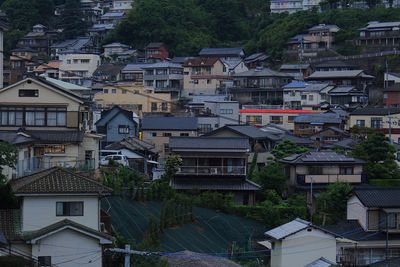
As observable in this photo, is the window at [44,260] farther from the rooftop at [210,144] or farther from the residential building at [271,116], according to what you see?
the residential building at [271,116]

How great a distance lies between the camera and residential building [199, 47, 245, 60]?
50.7m

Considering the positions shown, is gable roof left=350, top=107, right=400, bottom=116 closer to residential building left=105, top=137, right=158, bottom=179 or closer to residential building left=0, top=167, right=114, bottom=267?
residential building left=105, top=137, right=158, bottom=179

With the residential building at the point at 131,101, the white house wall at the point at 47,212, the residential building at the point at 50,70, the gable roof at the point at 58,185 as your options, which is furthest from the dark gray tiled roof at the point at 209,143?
the residential building at the point at 50,70

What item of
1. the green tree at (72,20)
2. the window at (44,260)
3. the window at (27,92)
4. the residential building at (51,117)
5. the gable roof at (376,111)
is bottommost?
the window at (44,260)

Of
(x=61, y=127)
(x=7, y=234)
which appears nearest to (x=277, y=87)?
(x=61, y=127)

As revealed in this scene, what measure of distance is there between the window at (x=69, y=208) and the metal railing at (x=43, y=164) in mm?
3792

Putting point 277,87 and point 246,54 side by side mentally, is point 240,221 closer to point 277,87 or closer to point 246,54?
point 277,87

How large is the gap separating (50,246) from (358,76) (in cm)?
3288

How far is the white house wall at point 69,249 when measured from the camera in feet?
44.4

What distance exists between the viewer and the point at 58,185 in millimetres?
14117

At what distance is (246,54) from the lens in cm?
5306

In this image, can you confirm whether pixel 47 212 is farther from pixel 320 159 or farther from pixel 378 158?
pixel 378 158

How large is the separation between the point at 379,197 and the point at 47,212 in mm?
8728

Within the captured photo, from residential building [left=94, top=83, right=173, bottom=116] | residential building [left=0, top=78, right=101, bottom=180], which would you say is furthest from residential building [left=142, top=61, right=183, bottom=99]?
residential building [left=0, top=78, right=101, bottom=180]
